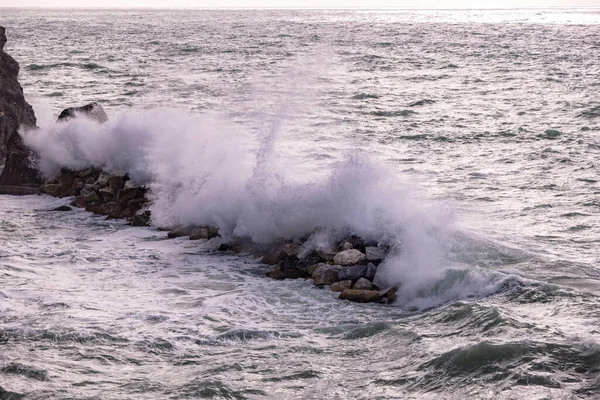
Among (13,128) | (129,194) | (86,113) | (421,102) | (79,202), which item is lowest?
(79,202)

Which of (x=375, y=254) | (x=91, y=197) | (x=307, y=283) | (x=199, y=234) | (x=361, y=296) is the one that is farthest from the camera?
(x=91, y=197)

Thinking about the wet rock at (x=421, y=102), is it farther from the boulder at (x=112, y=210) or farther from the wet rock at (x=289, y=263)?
the wet rock at (x=289, y=263)

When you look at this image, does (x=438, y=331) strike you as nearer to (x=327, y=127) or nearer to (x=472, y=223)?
(x=472, y=223)

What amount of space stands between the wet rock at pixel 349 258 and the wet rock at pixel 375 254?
82 mm

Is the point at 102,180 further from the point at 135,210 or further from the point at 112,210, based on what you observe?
the point at 135,210

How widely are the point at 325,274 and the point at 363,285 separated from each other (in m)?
0.57

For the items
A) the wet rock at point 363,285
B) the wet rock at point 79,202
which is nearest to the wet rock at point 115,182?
the wet rock at point 79,202

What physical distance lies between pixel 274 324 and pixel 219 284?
1.78m

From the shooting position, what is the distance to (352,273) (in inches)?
405

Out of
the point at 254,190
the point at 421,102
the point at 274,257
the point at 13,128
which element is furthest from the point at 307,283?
the point at 421,102

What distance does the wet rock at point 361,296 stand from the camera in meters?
9.66

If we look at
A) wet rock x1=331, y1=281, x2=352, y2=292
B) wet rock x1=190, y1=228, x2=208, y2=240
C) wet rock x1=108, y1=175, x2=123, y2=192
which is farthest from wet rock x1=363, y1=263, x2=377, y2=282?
wet rock x1=108, y1=175, x2=123, y2=192

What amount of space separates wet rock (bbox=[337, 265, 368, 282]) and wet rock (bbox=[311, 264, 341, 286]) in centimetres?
8

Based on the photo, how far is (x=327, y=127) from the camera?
70.9 feet
